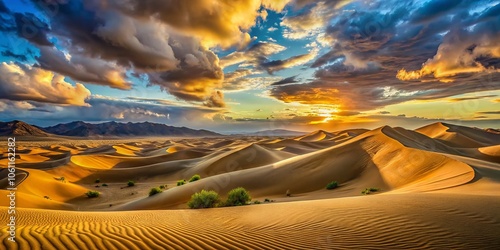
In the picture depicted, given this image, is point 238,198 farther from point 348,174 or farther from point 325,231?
point 348,174

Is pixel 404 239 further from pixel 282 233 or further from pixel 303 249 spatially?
pixel 282 233

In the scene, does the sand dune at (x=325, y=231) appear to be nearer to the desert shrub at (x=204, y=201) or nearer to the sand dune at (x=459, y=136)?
the desert shrub at (x=204, y=201)

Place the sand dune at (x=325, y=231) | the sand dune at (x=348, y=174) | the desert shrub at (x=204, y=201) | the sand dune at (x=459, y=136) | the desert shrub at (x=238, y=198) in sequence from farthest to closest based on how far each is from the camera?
the sand dune at (x=459, y=136) < the sand dune at (x=348, y=174) < the desert shrub at (x=238, y=198) < the desert shrub at (x=204, y=201) < the sand dune at (x=325, y=231)

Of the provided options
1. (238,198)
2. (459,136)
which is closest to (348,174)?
(238,198)

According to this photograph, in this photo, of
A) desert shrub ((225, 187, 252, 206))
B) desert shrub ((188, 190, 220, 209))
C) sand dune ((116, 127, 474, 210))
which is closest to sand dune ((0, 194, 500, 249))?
desert shrub ((188, 190, 220, 209))

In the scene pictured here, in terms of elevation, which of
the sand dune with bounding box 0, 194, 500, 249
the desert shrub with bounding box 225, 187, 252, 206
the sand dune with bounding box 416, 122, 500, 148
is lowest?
the desert shrub with bounding box 225, 187, 252, 206

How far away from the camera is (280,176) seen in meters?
23.9

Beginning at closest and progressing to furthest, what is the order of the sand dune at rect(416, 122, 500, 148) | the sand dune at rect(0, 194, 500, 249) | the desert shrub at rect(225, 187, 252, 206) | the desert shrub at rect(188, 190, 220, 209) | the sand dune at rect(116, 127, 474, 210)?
the sand dune at rect(0, 194, 500, 249), the desert shrub at rect(188, 190, 220, 209), the desert shrub at rect(225, 187, 252, 206), the sand dune at rect(116, 127, 474, 210), the sand dune at rect(416, 122, 500, 148)

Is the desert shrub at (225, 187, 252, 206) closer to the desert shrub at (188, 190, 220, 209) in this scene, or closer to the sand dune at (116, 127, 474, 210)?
the desert shrub at (188, 190, 220, 209)

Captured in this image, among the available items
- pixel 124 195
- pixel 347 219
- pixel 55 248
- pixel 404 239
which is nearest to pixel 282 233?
pixel 347 219

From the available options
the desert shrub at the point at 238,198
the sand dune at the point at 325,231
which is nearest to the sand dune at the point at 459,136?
the desert shrub at the point at 238,198

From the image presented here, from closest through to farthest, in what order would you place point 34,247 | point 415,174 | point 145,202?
point 34,247
point 415,174
point 145,202

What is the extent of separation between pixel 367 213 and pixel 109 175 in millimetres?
41021

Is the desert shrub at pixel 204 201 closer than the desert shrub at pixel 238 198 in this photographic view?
Yes
